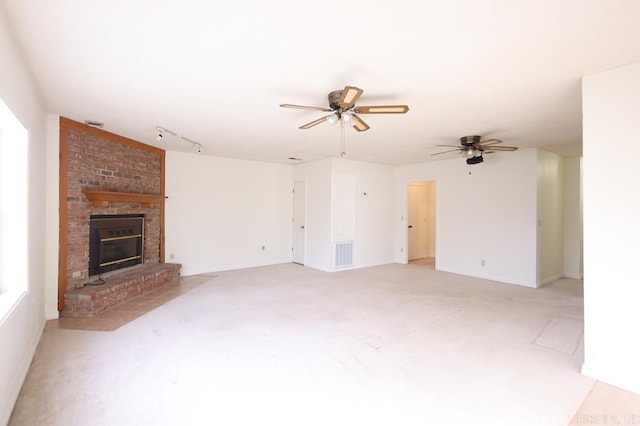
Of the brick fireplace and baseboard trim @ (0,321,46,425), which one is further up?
the brick fireplace

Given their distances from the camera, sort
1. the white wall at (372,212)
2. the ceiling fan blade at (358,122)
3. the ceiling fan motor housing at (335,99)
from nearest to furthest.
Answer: the ceiling fan motor housing at (335,99)
the ceiling fan blade at (358,122)
the white wall at (372,212)

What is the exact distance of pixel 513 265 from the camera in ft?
17.8

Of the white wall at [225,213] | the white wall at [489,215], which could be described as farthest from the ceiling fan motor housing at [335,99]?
the white wall at [489,215]

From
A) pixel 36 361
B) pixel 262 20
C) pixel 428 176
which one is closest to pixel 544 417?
pixel 262 20

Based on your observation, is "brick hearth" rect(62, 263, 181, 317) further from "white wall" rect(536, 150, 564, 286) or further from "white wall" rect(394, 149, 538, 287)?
"white wall" rect(536, 150, 564, 286)

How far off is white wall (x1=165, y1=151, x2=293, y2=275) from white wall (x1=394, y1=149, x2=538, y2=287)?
→ 332 cm

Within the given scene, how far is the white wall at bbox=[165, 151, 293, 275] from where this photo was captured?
18.9 feet

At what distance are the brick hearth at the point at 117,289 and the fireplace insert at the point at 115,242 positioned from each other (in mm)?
193

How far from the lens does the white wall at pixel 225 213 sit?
18.9ft

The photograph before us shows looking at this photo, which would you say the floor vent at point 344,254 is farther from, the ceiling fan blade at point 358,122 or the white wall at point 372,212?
the ceiling fan blade at point 358,122

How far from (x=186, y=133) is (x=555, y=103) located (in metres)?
4.45

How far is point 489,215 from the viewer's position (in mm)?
5750

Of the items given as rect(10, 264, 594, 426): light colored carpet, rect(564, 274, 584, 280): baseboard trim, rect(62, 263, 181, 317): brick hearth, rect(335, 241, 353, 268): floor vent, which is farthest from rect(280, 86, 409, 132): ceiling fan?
rect(564, 274, 584, 280): baseboard trim

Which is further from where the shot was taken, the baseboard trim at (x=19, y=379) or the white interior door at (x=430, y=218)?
the white interior door at (x=430, y=218)
